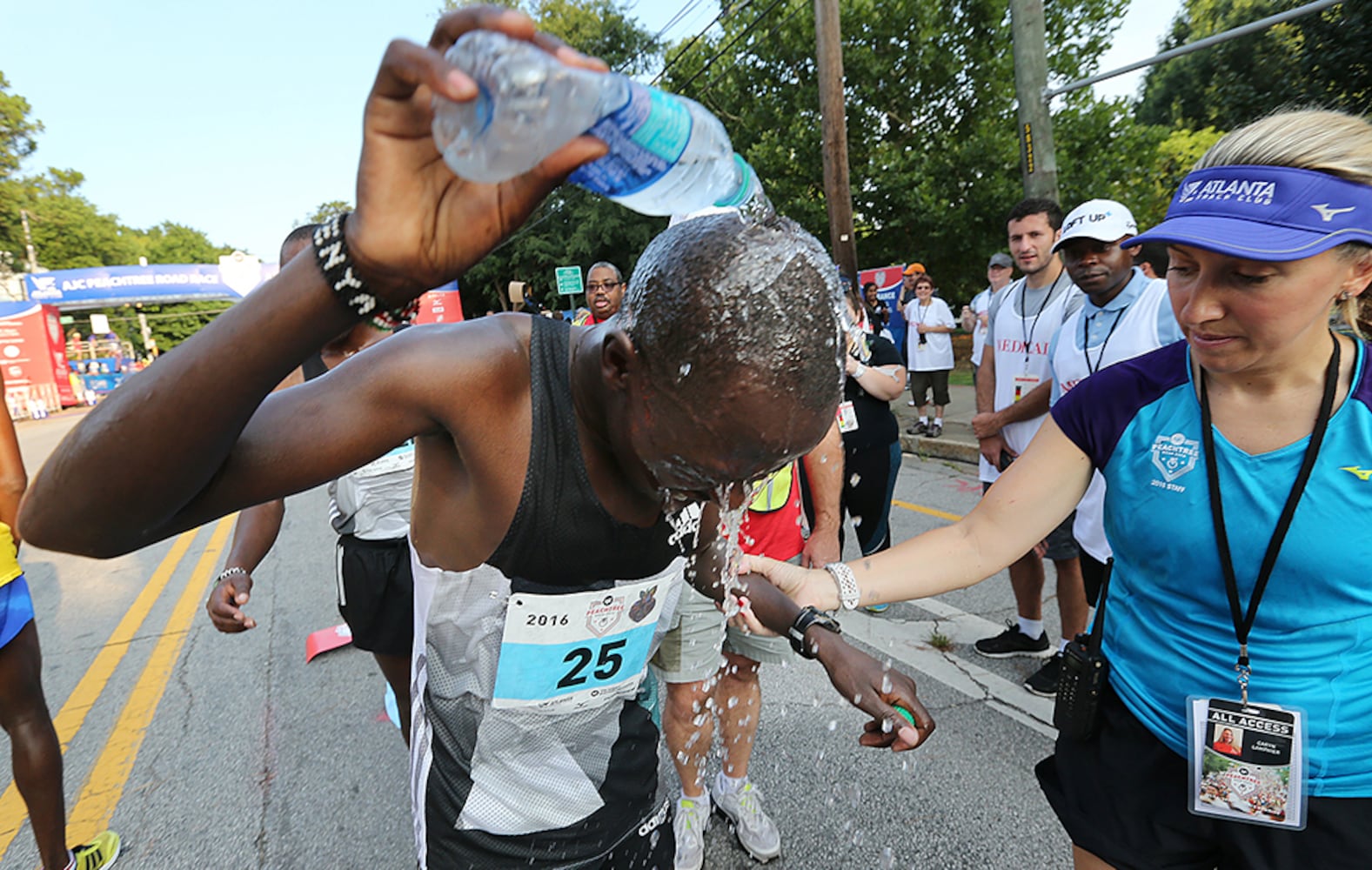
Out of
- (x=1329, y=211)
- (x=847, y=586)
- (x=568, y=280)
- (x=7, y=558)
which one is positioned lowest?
(x=847, y=586)

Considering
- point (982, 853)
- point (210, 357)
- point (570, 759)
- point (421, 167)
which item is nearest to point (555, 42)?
point (421, 167)

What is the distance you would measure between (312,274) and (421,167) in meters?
0.17

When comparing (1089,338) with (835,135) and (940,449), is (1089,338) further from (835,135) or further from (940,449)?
(835,135)

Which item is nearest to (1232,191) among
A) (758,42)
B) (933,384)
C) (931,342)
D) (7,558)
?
(7,558)

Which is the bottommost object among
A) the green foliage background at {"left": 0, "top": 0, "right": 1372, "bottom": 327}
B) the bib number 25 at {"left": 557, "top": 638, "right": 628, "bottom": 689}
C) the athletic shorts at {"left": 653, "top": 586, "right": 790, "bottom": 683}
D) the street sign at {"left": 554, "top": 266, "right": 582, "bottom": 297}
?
the athletic shorts at {"left": 653, "top": 586, "right": 790, "bottom": 683}

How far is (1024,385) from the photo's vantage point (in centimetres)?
403

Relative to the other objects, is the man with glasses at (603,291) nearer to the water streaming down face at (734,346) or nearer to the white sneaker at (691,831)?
the white sneaker at (691,831)

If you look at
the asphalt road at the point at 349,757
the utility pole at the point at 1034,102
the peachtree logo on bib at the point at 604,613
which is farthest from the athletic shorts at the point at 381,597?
the utility pole at the point at 1034,102

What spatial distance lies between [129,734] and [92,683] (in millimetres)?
996

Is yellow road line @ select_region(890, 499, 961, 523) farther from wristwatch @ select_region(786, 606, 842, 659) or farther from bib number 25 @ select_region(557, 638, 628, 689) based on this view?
bib number 25 @ select_region(557, 638, 628, 689)

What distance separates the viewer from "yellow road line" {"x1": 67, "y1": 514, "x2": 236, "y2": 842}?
3080 millimetres

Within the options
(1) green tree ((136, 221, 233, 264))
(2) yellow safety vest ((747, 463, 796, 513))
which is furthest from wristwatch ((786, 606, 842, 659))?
(1) green tree ((136, 221, 233, 264))

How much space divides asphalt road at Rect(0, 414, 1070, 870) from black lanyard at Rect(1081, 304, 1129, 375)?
5.10ft

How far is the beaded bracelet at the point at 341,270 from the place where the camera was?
81 centimetres
